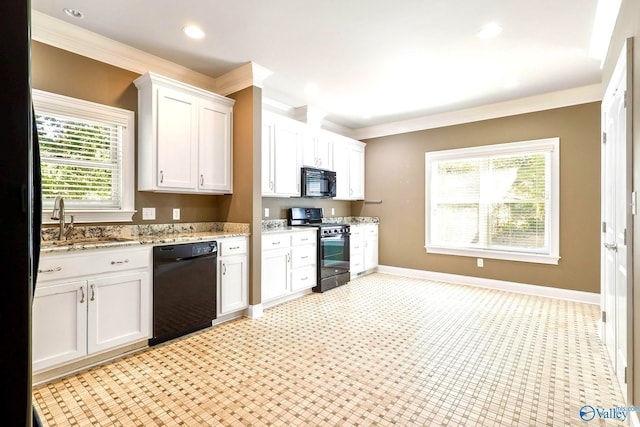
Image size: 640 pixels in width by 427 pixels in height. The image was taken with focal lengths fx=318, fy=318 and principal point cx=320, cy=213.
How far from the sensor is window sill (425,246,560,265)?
4.38 metres

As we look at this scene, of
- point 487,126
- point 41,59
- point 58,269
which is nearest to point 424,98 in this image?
point 487,126

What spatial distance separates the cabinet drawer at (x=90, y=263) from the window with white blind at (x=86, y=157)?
59cm

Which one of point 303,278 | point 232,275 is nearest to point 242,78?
point 232,275

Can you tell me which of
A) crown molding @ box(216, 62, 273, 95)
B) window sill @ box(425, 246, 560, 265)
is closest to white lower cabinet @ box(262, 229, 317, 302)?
crown molding @ box(216, 62, 273, 95)

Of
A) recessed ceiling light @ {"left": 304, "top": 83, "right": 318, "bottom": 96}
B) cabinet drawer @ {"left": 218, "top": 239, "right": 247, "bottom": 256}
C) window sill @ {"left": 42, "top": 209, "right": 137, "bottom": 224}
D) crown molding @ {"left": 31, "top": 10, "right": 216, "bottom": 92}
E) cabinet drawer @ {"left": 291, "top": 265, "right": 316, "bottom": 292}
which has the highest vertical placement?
recessed ceiling light @ {"left": 304, "top": 83, "right": 318, "bottom": 96}

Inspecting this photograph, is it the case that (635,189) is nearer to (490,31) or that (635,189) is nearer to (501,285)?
(490,31)

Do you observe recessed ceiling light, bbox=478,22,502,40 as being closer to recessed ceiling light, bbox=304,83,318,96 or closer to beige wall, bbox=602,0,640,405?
beige wall, bbox=602,0,640,405

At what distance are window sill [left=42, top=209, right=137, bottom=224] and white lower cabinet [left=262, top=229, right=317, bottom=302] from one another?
1.42 metres

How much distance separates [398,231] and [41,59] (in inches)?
202

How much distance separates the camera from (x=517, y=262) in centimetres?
462

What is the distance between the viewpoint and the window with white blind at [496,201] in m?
4.39

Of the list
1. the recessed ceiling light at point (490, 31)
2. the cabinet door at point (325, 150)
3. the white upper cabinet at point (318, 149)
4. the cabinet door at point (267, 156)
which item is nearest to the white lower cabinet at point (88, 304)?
the cabinet door at point (267, 156)

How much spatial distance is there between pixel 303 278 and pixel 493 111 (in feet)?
12.3

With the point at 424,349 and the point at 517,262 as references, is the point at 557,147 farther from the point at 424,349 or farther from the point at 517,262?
the point at 424,349
